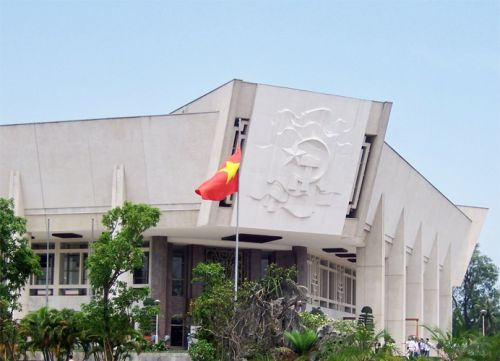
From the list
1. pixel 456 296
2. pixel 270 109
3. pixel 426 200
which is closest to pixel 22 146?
pixel 270 109

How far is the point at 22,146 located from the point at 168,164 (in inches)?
289

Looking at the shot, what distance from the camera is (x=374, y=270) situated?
5122cm

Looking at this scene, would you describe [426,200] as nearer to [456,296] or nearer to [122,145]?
[122,145]

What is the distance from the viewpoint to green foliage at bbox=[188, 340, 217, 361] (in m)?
35.0

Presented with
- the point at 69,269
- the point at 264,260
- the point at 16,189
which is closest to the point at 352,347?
the point at 16,189

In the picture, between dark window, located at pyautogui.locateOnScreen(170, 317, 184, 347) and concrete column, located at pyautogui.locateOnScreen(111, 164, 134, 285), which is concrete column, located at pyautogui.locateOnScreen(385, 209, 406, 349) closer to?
dark window, located at pyautogui.locateOnScreen(170, 317, 184, 347)

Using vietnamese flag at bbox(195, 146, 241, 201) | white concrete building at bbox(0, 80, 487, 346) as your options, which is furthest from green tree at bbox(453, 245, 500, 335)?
vietnamese flag at bbox(195, 146, 241, 201)

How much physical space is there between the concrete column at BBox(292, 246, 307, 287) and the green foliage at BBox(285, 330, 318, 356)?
72.9 ft

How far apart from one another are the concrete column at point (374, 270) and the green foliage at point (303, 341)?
2035 centimetres

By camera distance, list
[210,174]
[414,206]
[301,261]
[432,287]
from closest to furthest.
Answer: [210,174] → [301,261] → [414,206] → [432,287]

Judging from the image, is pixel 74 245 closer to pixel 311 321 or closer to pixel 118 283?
pixel 118 283

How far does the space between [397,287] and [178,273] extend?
1210 centimetres

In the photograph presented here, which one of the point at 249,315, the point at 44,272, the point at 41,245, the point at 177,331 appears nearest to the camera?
the point at 249,315

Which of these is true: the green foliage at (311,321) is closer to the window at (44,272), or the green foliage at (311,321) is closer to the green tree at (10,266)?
the green tree at (10,266)
